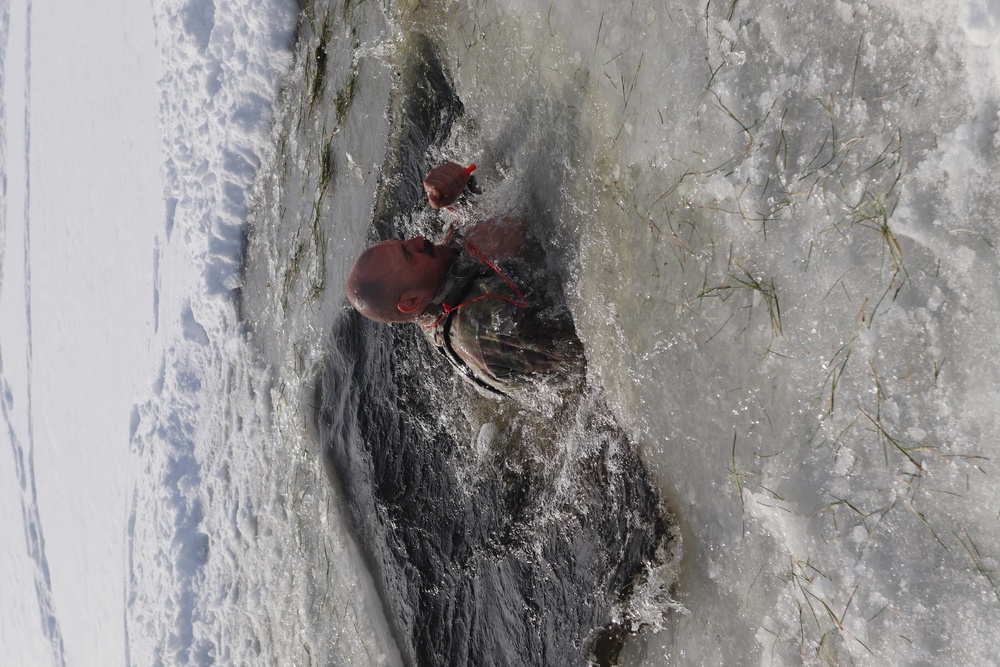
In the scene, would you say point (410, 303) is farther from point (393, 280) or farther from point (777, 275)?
point (777, 275)

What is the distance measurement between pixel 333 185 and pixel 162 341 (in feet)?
8.97

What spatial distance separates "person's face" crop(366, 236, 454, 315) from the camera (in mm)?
3193

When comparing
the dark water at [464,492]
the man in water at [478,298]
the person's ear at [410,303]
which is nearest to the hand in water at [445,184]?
the man in water at [478,298]

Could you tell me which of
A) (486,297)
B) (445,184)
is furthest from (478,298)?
(445,184)

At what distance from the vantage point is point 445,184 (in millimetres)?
3463

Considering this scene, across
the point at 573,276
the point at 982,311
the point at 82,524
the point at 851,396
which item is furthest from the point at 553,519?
the point at 82,524

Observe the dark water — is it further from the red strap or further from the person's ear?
the person's ear

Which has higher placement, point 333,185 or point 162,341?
point 333,185

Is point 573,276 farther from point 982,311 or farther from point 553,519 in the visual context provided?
point 982,311

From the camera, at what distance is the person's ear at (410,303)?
3.22 metres

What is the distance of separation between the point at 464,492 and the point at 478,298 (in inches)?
57.2

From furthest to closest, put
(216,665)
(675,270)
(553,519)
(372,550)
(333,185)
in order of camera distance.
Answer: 1. (216,665)
2. (333,185)
3. (372,550)
4. (553,519)
5. (675,270)

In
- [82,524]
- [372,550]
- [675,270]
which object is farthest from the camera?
[82,524]

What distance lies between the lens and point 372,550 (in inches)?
185
